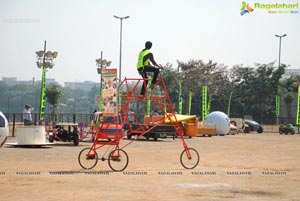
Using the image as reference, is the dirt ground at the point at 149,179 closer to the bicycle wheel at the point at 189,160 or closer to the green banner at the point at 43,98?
the bicycle wheel at the point at 189,160

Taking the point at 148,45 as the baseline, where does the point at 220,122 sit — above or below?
below

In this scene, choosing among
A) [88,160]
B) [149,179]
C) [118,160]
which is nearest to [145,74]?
[118,160]

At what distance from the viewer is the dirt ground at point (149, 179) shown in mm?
12562

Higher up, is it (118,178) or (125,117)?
(125,117)

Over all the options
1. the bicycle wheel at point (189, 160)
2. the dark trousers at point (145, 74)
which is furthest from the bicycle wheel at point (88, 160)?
the bicycle wheel at point (189, 160)

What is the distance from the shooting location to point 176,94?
94.0 metres

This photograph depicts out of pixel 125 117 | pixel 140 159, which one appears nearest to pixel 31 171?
pixel 125 117

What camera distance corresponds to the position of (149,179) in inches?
611

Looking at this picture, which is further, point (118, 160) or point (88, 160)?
point (88, 160)

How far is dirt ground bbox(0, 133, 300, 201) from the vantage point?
495 inches

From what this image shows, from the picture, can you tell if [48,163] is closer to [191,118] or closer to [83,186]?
[83,186]

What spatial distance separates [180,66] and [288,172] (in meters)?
81.9

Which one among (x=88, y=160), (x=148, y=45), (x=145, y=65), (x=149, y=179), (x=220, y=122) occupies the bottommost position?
(x=149, y=179)

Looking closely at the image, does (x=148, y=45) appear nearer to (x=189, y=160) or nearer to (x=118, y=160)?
(x=118, y=160)
